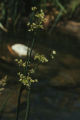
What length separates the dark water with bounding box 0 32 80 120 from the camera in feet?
9.57

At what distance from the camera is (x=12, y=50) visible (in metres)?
4.26

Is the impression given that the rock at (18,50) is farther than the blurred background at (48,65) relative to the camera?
Yes

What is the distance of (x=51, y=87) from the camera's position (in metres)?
3.46

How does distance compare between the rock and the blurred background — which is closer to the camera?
the blurred background

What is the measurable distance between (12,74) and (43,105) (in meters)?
0.67

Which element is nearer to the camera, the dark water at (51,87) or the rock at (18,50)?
the dark water at (51,87)

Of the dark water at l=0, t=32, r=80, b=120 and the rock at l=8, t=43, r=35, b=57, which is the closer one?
the dark water at l=0, t=32, r=80, b=120

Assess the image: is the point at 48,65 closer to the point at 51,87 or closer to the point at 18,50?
the point at 18,50

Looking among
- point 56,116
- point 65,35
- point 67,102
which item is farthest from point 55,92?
point 65,35

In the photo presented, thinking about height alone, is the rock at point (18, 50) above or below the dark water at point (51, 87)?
above

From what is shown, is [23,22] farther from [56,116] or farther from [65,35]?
[56,116]

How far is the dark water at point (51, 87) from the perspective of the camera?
9.57 ft

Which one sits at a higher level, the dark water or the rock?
the rock

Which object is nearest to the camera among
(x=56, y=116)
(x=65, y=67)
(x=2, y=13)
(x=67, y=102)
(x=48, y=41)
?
(x=56, y=116)
